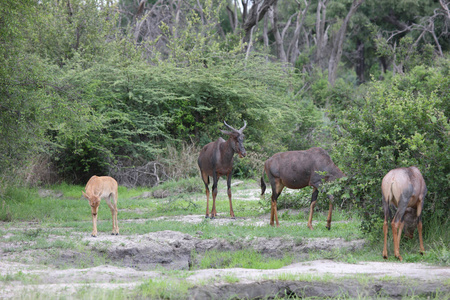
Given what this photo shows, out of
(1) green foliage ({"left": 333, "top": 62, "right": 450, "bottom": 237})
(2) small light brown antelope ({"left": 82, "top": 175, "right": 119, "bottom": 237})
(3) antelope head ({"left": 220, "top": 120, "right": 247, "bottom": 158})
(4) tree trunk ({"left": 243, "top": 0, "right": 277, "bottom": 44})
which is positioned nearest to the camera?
(1) green foliage ({"left": 333, "top": 62, "right": 450, "bottom": 237})

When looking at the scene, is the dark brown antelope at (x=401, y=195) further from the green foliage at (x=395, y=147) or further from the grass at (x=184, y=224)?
the green foliage at (x=395, y=147)

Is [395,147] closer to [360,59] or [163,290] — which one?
[163,290]

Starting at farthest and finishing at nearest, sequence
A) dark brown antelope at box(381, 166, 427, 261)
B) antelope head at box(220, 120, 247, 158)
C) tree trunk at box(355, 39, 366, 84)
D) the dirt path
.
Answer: tree trunk at box(355, 39, 366, 84) → antelope head at box(220, 120, 247, 158) → dark brown antelope at box(381, 166, 427, 261) → the dirt path

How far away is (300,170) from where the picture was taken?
12.1 m

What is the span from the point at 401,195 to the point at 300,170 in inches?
146

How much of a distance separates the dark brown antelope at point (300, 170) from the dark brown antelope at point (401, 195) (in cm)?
297

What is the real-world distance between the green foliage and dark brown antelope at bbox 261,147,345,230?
139 cm

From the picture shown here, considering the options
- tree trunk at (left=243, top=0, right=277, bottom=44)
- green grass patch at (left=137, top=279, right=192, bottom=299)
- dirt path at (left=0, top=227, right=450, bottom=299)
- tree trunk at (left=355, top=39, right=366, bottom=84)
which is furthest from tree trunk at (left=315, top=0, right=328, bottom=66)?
green grass patch at (left=137, top=279, right=192, bottom=299)

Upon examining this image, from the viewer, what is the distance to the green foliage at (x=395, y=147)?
9.25 metres

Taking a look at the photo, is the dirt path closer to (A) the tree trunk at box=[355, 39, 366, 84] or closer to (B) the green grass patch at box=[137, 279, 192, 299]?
(B) the green grass patch at box=[137, 279, 192, 299]

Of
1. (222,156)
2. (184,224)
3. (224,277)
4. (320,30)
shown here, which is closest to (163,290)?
(224,277)

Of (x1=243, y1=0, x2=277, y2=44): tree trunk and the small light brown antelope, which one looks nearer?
the small light brown antelope

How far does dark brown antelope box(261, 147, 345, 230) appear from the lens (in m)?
11.9

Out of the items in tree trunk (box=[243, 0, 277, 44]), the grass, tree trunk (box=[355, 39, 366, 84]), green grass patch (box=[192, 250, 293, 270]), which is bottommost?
green grass patch (box=[192, 250, 293, 270])
